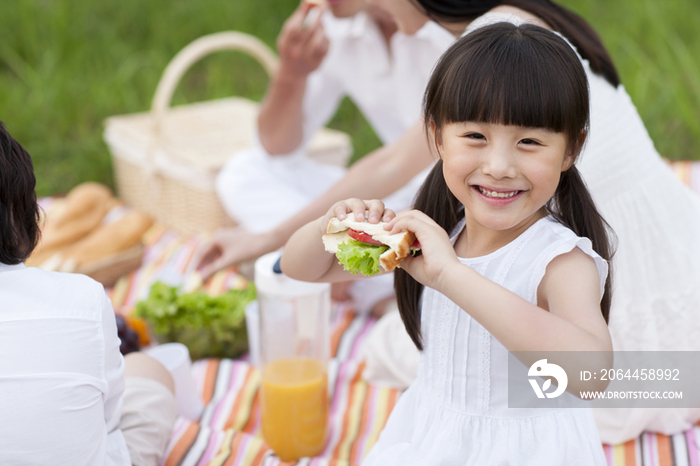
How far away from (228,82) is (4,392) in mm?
3462

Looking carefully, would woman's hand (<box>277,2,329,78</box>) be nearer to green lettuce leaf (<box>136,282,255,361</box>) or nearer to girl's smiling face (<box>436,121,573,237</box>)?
green lettuce leaf (<box>136,282,255,361</box>)

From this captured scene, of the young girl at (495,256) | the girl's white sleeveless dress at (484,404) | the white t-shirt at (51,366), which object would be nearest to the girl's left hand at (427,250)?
the young girl at (495,256)

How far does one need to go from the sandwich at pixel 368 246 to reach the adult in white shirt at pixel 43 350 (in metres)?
0.43

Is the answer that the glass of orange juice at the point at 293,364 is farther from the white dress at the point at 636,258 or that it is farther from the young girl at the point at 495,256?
the white dress at the point at 636,258

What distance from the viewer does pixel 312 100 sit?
8.74 feet

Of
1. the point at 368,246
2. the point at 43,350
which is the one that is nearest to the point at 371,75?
the point at 368,246

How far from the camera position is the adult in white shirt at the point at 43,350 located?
1.10m

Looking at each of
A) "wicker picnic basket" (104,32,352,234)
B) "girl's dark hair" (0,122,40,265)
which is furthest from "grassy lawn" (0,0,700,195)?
"girl's dark hair" (0,122,40,265)

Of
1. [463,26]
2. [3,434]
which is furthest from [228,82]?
[3,434]

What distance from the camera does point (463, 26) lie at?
1630mm

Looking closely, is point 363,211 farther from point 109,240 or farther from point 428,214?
point 109,240

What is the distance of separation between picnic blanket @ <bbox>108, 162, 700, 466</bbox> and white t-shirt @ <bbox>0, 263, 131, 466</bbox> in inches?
17.3

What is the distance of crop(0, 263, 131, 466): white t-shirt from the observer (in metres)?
1.10

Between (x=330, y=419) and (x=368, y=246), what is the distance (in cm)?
89
